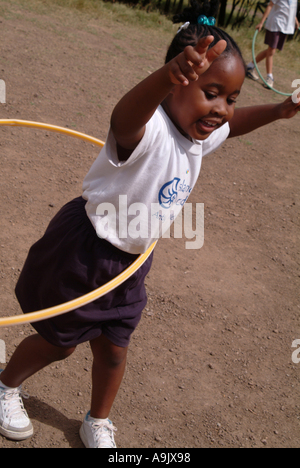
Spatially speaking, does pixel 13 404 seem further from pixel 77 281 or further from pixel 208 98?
pixel 208 98

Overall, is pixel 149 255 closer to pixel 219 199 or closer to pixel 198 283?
pixel 198 283

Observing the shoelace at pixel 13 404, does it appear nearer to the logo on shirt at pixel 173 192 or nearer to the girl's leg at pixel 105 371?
the girl's leg at pixel 105 371

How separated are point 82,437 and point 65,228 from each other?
108cm

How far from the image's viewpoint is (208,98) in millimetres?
1594

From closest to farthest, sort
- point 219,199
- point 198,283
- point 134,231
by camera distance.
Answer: point 134,231
point 198,283
point 219,199

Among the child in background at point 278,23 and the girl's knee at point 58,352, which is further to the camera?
the child in background at point 278,23

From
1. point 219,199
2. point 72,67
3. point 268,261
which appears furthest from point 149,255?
point 72,67

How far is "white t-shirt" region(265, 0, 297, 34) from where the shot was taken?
776cm

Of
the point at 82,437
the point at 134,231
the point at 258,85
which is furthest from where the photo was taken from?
the point at 258,85

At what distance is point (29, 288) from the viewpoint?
2.00 metres

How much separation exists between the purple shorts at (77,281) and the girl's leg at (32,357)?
11cm

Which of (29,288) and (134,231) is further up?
(134,231)

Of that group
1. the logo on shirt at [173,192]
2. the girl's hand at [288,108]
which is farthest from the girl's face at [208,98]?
the girl's hand at [288,108]

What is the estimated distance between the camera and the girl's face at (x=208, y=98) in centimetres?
156
